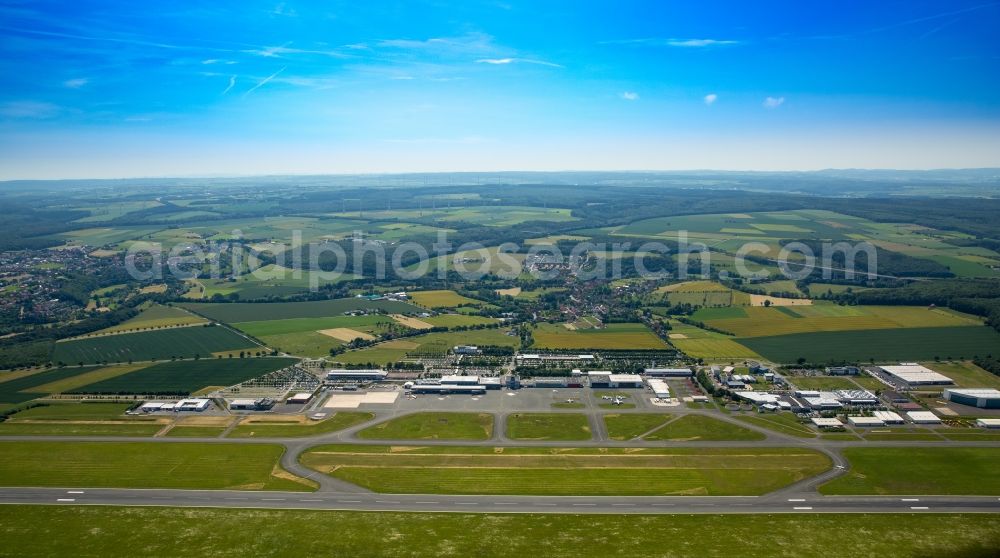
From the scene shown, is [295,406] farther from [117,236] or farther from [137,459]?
[117,236]

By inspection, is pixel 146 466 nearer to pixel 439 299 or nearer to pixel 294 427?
pixel 294 427

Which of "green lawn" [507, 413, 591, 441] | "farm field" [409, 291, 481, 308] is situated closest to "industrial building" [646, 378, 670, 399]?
"green lawn" [507, 413, 591, 441]

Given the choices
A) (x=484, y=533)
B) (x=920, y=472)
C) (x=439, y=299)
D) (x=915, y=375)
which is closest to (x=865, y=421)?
(x=920, y=472)

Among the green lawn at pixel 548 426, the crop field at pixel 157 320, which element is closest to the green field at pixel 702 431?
the green lawn at pixel 548 426

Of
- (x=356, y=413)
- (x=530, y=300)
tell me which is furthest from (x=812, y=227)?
(x=356, y=413)

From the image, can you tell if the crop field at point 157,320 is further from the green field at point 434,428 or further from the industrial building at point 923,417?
the industrial building at point 923,417

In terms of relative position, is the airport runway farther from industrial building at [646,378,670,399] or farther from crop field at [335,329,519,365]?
crop field at [335,329,519,365]
